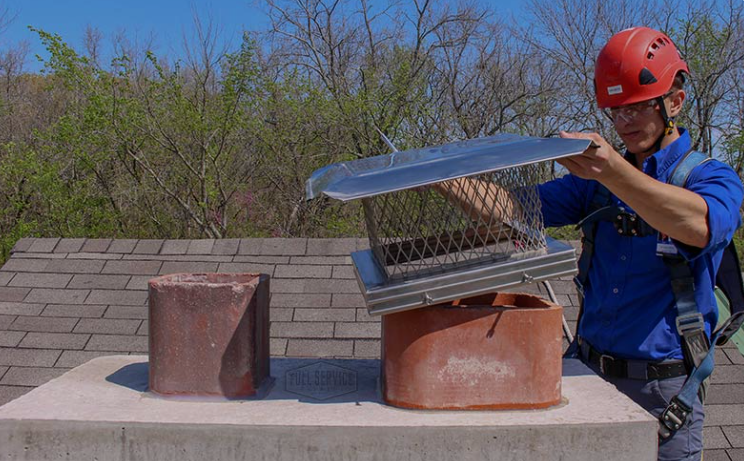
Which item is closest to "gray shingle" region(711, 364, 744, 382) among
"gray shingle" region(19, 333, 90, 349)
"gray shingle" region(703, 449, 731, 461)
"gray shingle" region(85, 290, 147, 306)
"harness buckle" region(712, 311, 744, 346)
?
"gray shingle" region(703, 449, 731, 461)

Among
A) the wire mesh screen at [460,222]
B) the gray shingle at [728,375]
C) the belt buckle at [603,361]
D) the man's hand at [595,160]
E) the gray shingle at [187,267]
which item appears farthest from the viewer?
the gray shingle at [187,267]

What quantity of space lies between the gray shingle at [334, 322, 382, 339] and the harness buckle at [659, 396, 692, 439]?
250 centimetres

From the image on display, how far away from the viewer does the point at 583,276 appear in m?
2.67

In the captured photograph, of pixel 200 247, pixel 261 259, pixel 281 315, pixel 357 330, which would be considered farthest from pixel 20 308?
pixel 357 330

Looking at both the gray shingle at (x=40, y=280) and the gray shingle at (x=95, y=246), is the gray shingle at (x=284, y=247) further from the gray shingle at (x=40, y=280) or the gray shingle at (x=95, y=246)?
the gray shingle at (x=40, y=280)

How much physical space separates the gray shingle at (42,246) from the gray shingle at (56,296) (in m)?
0.53

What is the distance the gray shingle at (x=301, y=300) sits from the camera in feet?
16.4

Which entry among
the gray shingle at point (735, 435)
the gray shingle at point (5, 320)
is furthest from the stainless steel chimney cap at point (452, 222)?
the gray shingle at point (5, 320)

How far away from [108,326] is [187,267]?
77 cm

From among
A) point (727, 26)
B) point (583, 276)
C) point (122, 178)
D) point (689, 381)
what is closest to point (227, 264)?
point (583, 276)

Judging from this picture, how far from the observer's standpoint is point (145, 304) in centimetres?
514

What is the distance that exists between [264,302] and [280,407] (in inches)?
16.4

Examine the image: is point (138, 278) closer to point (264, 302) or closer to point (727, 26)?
point (264, 302)

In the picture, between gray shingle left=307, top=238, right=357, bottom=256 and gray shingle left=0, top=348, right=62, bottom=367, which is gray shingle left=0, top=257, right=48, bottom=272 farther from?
gray shingle left=307, top=238, right=357, bottom=256
